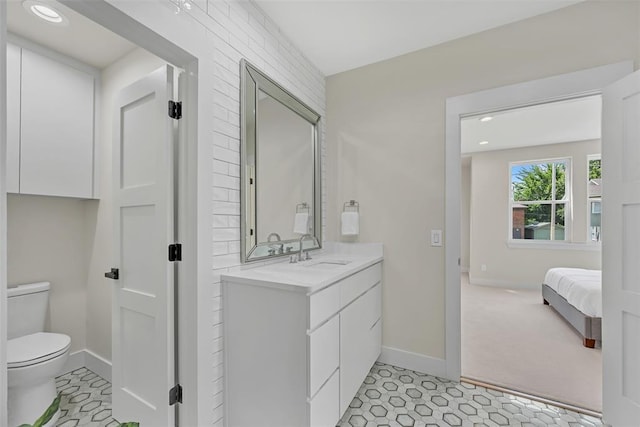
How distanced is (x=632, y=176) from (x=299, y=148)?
82.4 inches

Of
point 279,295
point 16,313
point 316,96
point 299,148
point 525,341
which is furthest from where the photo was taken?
point 525,341

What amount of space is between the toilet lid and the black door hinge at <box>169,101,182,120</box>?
1651 millimetres

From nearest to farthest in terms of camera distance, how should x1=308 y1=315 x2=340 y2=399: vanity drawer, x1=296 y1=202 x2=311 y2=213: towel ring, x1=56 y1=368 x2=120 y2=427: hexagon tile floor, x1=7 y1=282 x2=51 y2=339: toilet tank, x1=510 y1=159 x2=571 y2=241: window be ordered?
1. x1=308 y1=315 x2=340 y2=399: vanity drawer
2. x1=56 y1=368 x2=120 y2=427: hexagon tile floor
3. x1=7 y1=282 x2=51 y2=339: toilet tank
4. x1=296 y1=202 x2=311 y2=213: towel ring
5. x1=510 y1=159 x2=571 y2=241: window

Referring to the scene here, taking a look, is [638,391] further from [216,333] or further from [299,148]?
[299,148]

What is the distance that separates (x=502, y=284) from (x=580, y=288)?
2625 mm

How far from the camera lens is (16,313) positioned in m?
2.06

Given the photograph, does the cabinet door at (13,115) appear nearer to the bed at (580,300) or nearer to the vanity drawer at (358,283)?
the vanity drawer at (358,283)

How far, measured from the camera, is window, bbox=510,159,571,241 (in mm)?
5270

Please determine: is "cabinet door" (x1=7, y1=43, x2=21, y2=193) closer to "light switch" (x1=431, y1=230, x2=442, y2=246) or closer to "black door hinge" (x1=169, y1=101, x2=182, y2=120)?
"black door hinge" (x1=169, y1=101, x2=182, y2=120)

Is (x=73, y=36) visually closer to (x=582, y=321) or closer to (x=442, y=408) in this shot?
(x=442, y=408)

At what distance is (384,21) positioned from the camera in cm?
211

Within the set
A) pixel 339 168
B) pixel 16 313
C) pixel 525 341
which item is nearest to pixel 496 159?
pixel 525 341

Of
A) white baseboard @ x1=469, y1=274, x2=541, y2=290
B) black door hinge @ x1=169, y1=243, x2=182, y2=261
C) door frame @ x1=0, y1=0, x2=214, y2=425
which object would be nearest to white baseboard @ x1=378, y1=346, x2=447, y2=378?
door frame @ x1=0, y1=0, x2=214, y2=425

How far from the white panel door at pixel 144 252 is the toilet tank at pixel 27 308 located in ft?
2.86
